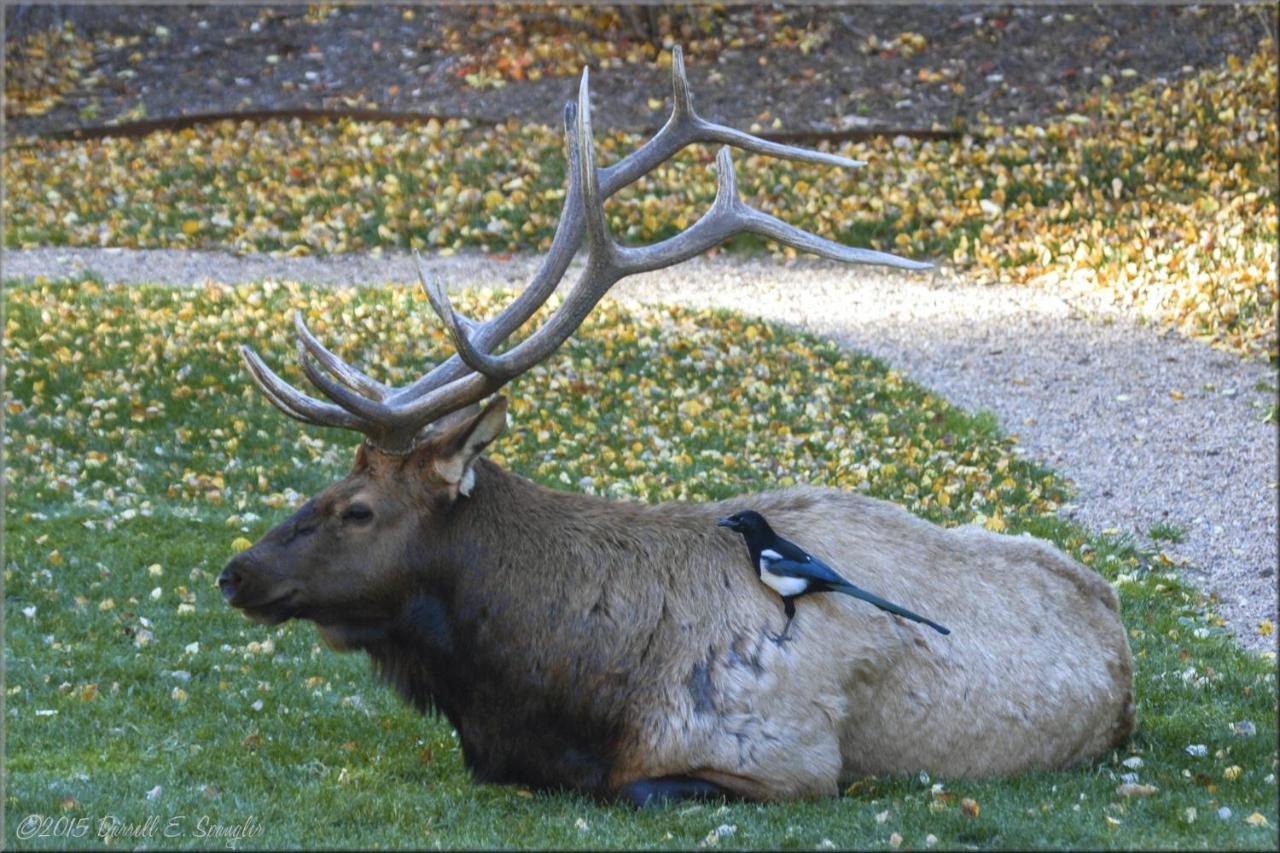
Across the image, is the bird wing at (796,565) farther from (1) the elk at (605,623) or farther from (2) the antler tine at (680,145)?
(2) the antler tine at (680,145)

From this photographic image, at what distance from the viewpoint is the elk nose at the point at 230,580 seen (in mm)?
6754

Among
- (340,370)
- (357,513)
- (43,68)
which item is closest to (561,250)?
(340,370)

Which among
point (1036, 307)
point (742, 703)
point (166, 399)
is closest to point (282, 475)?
point (166, 399)

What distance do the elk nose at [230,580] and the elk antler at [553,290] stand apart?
73 centimetres

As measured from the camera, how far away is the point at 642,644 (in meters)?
6.84

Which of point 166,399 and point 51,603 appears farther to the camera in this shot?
point 166,399

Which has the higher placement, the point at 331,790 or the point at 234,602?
the point at 234,602

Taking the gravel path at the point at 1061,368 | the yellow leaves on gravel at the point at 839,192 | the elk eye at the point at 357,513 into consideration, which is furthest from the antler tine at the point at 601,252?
the yellow leaves on gravel at the point at 839,192

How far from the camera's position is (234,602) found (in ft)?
22.4

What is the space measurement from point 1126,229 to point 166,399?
1054 cm

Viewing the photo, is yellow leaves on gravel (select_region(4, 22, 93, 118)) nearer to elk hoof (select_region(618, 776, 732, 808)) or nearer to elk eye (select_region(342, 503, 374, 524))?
elk eye (select_region(342, 503, 374, 524))

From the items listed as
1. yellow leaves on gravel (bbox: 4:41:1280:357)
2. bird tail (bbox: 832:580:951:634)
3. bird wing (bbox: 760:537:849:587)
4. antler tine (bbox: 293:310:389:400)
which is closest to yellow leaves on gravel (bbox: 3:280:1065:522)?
yellow leaves on gravel (bbox: 4:41:1280:357)

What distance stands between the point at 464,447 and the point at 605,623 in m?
0.96

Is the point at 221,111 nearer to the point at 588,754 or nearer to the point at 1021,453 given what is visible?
the point at 1021,453
